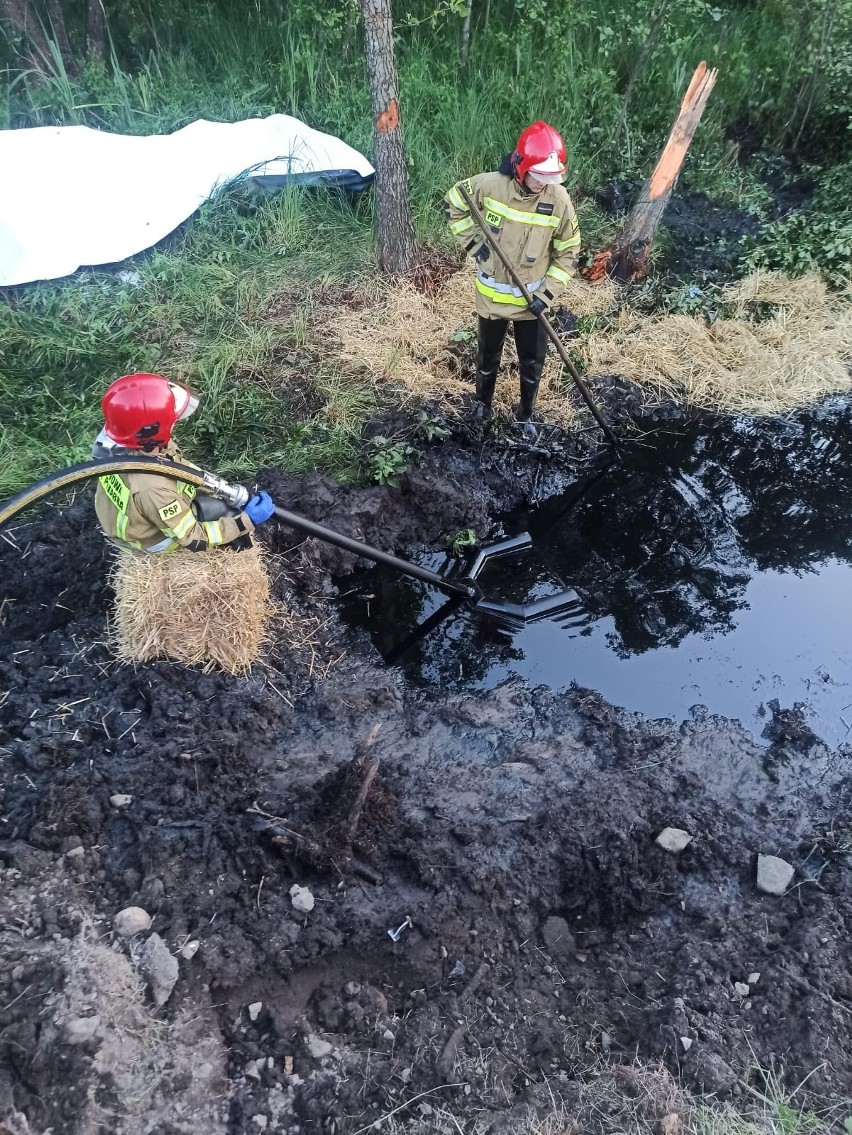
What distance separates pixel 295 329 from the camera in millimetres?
5938

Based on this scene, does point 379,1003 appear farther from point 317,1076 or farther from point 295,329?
point 295,329

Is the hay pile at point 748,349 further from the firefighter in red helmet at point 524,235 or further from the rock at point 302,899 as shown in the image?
the rock at point 302,899

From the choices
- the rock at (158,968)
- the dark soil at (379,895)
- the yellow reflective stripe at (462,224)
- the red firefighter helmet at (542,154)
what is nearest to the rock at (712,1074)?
the dark soil at (379,895)

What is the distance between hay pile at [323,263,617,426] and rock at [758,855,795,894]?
3.49 meters

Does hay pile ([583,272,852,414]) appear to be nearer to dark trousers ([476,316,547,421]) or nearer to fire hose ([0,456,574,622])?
dark trousers ([476,316,547,421])

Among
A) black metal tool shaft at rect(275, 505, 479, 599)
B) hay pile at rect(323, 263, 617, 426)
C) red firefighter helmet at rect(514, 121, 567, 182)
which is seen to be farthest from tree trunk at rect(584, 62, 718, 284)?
black metal tool shaft at rect(275, 505, 479, 599)

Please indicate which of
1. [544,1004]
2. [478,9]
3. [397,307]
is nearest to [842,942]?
[544,1004]

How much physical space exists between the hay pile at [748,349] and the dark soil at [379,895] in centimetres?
311

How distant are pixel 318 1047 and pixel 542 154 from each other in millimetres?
4704

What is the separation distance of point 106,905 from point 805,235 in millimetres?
7844

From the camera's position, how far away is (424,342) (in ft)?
19.5

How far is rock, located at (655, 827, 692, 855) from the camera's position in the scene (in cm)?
345

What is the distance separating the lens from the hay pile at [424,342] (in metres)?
5.64

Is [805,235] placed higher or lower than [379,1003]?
higher
